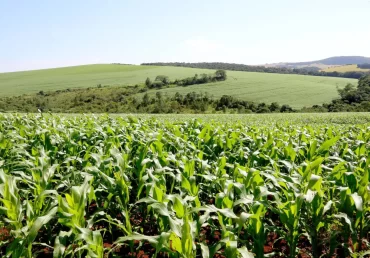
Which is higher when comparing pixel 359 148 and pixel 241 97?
pixel 359 148

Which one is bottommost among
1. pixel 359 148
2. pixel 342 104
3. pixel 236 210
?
pixel 342 104

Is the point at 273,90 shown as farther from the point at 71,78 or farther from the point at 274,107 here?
the point at 71,78

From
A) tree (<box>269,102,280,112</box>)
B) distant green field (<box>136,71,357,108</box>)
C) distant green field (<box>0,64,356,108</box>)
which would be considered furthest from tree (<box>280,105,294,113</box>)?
distant green field (<box>0,64,356,108</box>)

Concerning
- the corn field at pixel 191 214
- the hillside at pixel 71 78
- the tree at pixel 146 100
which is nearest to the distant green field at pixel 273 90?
the tree at pixel 146 100

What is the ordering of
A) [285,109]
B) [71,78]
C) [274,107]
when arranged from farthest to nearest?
[71,78]
[274,107]
[285,109]

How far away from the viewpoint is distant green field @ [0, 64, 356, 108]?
65.7 metres

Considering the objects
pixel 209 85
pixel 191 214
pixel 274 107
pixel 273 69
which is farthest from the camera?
pixel 273 69

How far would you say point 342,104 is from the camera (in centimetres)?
5756

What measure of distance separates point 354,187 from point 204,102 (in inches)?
2411

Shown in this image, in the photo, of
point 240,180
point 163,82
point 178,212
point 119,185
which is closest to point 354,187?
point 240,180

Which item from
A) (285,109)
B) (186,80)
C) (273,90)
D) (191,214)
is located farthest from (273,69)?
(191,214)

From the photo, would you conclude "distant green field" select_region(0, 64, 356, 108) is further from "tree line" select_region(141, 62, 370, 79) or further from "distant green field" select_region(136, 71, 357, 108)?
"tree line" select_region(141, 62, 370, 79)

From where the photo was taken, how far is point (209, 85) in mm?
77625

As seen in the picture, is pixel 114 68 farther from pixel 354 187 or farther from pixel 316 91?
pixel 354 187
